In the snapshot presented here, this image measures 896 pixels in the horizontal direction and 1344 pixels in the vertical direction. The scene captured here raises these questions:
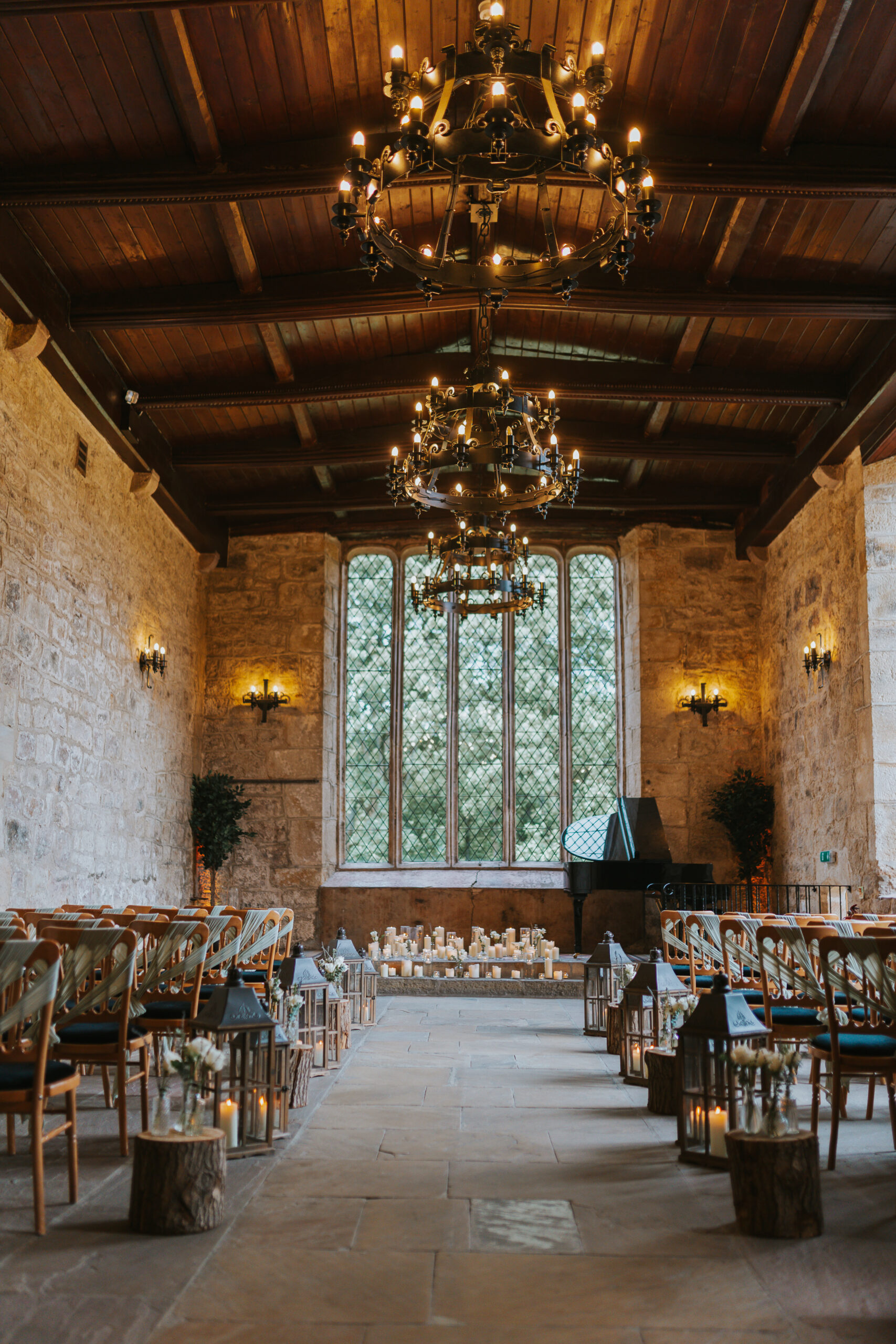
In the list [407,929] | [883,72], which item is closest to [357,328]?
[883,72]

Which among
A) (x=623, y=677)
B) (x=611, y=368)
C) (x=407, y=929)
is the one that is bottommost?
(x=407, y=929)

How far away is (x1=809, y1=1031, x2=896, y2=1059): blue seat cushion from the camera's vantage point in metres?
3.71

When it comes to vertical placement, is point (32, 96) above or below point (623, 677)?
above

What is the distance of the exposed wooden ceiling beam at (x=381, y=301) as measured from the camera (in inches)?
299

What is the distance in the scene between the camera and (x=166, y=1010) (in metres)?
4.38

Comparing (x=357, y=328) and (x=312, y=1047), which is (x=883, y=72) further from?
(x=312, y=1047)

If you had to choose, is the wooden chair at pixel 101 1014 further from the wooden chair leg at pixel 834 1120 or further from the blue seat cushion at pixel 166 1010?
the wooden chair leg at pixel 834 1120

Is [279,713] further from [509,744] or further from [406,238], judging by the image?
[406,238]

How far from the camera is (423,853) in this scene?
41.3 ft

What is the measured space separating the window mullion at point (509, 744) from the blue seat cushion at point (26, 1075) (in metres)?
9.41

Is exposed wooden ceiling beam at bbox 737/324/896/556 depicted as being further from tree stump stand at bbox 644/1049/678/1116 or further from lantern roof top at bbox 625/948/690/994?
tree stump stand at bbox 644/1049/678/1116

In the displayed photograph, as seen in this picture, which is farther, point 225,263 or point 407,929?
point 407,929

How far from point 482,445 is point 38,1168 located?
4.95 m

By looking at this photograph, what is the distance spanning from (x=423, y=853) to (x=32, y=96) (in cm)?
866
